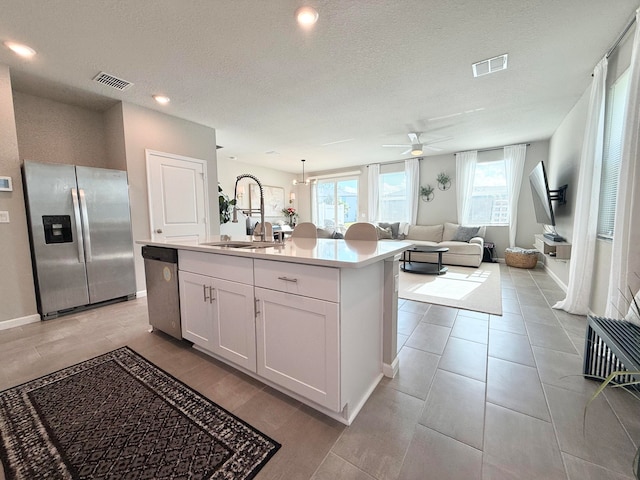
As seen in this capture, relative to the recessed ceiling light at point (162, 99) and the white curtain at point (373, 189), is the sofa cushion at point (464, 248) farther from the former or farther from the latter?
the recessed ceiling light at point (162, 99)

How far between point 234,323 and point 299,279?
683mm

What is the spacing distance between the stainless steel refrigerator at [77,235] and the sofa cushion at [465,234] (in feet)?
20.7

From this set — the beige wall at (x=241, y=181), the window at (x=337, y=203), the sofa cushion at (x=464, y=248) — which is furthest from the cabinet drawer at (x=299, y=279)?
the window at (x=337, y=203)

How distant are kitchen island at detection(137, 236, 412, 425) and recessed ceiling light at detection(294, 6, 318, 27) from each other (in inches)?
67.7

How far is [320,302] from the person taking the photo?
4.24 feet

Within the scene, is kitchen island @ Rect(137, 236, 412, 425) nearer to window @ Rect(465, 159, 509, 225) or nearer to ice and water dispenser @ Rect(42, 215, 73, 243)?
ice and water dispenser @ Rect(42, 215, 73, 243)

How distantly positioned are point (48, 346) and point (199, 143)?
3187mm

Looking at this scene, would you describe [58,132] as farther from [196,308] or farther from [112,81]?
[196,308]

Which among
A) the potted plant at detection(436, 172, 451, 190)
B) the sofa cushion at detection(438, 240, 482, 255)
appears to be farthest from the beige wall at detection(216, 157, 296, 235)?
the sofa cushion at detection(438, 240, 482, 255)

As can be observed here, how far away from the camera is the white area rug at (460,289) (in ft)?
10.4

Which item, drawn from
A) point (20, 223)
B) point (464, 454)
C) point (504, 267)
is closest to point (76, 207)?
point (20, 223)

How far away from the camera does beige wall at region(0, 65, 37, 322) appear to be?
2584 mm

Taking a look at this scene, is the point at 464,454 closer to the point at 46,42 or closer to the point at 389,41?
the point at 389,41

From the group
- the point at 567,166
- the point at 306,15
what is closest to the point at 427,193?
the point at 567,166
